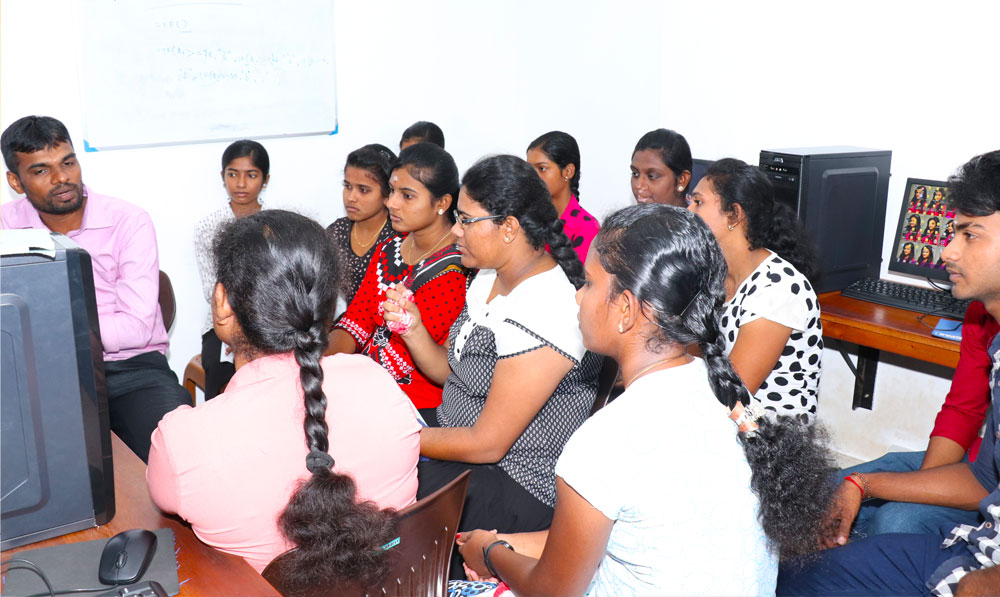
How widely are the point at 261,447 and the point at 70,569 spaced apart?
1.04ft

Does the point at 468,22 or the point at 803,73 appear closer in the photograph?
the point at 803,73

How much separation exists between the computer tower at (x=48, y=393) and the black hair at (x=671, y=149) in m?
2.38

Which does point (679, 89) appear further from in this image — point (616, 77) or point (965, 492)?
point (965, 492)

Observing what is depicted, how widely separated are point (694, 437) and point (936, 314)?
1.98m

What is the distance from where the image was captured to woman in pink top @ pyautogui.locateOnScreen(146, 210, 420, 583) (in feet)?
3.73

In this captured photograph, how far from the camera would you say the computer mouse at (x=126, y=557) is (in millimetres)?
1103

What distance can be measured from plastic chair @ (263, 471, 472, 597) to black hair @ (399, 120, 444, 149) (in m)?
2.42

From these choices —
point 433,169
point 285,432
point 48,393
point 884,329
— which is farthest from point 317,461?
point 884,329

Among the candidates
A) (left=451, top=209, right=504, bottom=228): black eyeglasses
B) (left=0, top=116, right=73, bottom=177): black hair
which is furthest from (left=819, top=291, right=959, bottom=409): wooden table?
(left=0, top=116, right=73, bottom=177): black hair

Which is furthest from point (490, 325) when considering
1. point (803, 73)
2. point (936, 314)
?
point (803, 73)

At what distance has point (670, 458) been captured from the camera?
1122 millimetres

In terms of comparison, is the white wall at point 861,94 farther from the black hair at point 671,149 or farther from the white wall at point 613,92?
the black hair at point 671,149

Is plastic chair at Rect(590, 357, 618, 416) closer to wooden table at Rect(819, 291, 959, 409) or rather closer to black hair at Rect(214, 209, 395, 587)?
black hair at Rect(214, 209, 395, 587)

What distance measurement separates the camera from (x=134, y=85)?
3.04 metres
